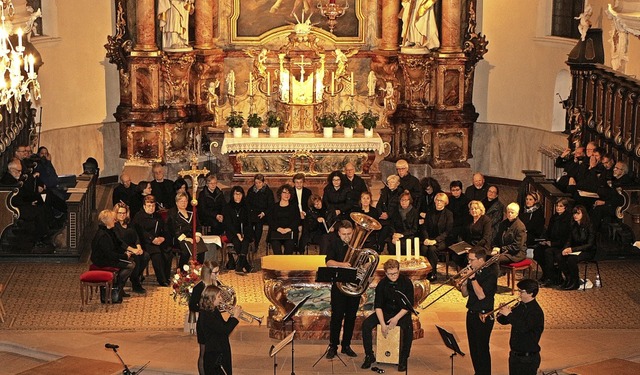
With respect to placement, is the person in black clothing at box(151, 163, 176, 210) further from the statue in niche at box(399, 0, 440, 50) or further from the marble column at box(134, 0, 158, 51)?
the statue in niche at box(399, 0, 440, 50)

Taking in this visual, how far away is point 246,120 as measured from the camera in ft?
85.8

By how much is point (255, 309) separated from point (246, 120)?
858 centimetres

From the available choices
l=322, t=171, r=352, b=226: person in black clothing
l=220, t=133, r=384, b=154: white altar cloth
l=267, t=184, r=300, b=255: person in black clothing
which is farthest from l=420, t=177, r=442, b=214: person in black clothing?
l=220, t=133, r=384, b=154: white altar cloth

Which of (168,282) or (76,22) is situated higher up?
Result: (76,22)

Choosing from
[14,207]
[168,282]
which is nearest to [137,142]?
[14,207]

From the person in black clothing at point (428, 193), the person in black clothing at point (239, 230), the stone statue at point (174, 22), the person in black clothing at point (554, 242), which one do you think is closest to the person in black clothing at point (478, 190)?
the person in black clothing at point (428, 193)

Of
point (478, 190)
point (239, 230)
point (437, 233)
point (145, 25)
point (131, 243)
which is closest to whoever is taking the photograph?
point (131, 243)

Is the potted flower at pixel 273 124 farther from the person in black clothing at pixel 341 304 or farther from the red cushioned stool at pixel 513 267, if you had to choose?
the person in black clothing at pixel 341 304

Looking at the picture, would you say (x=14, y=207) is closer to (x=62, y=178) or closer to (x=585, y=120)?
(x=62, y=178)

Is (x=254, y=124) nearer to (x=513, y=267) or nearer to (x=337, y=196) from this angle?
(x=337, y=196)

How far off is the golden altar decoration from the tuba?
2.91ft

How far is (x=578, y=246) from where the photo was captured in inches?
758

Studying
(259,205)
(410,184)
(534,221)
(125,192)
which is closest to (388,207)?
(410,184)

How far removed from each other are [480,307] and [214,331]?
9.75ft
